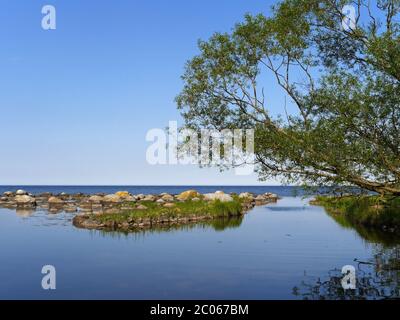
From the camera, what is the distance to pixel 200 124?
23828mm

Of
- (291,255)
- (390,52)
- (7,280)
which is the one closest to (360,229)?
(291,255)

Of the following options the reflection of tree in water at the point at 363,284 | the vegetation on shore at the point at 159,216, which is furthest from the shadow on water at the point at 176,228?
the reflection of tree in water at the point at 363,284

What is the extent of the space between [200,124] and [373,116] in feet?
28.2

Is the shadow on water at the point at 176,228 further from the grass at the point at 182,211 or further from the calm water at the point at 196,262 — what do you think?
the grass at the point at 182,211

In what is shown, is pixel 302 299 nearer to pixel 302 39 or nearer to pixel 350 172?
pixel 350 172

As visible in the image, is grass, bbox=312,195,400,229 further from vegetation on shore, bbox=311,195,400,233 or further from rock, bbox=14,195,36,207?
rock, bbox=14,195,36,207

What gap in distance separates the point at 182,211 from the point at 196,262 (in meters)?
25.3

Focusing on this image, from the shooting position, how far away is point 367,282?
20531 millimetres

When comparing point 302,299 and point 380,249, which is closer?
point 302,299

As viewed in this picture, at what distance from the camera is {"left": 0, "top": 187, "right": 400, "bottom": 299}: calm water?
19219 mm

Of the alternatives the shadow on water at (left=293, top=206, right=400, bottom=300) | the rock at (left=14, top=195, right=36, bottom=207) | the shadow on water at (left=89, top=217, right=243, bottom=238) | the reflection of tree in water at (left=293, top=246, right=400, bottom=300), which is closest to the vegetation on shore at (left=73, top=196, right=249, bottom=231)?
the shadow on water at (left=89, top=217, right=243, bottom=238)

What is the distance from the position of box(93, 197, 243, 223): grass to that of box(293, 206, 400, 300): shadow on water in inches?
916

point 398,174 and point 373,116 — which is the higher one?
point 373,116

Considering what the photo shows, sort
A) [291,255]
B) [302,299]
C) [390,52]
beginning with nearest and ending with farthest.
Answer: [302,299] → [390,52] → [291,255]
